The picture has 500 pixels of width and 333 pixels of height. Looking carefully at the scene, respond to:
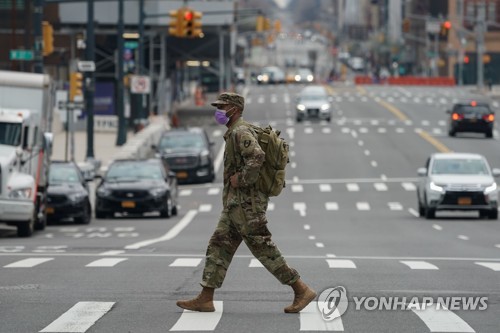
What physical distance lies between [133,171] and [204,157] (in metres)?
14.4

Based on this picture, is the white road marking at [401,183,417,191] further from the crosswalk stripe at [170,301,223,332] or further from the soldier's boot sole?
the soldier's boot sole

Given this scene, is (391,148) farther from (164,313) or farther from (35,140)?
(164,313)

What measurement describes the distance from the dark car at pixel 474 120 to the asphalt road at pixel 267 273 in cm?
1522

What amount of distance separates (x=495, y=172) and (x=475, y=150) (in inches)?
1104

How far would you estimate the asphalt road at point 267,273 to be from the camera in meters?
11.9

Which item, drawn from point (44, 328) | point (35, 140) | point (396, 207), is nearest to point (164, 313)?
point (44, 328)

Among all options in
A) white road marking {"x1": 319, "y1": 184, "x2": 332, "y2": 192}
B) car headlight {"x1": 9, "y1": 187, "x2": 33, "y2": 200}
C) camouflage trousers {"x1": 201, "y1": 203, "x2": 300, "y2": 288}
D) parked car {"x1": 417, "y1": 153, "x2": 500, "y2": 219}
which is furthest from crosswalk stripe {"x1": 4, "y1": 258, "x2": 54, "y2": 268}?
white road marking {"x1": 319, "y1": 184, "x2": 332, "y2": 192}

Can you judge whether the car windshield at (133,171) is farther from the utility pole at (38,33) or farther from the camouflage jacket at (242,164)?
the camouflage jacket at (242,164)

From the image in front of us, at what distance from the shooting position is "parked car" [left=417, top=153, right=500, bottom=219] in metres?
33.9

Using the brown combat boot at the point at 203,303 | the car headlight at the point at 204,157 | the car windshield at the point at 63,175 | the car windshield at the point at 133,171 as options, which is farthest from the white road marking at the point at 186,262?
the car headlight at the point at 204,157

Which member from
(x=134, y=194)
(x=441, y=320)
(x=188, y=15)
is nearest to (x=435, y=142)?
(x=188, y=15)

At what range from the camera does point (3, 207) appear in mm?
26578

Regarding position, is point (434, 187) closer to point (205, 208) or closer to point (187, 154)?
point (205, 208)

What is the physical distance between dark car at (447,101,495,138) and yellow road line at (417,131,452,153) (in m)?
1.36
